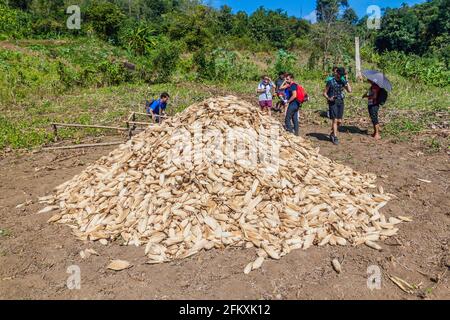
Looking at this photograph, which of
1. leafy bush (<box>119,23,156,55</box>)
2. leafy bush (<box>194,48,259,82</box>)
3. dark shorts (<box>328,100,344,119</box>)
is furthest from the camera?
leafy bush (<box>119,23,156,55</box>)

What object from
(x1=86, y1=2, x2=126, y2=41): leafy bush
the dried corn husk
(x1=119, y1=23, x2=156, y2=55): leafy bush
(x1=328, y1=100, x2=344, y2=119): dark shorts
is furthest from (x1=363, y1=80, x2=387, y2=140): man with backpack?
(x1=86, y1=2, x2=126, y2=41): leafy bush

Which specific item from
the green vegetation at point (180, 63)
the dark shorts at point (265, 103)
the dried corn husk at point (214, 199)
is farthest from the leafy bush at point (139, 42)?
the dried corn husk at point (214, 199)

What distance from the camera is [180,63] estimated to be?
1930cm

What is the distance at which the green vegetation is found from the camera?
1016 cm

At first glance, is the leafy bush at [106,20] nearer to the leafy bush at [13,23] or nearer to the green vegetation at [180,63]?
the green vegetation at [180,63]

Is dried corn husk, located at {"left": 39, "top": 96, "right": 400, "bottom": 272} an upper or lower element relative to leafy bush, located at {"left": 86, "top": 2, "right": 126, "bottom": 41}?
lower

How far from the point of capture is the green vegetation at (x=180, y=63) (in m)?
10.2

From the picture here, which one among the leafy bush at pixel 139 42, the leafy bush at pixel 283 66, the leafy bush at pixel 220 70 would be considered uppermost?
the leafy bush at pixel 139 42

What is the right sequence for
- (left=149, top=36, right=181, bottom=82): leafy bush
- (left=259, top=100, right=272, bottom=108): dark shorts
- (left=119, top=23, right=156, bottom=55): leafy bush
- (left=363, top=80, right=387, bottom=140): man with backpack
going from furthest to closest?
(left=119, top=23, right=156, bottom=55): leafy bush
(left=149, top=36, right=181, bottom=82): leafy bush
(left=259, top=100, right=272, bottom=108): dark shorts
(left=363, top=80, right=387, bottom=140): man with backpack

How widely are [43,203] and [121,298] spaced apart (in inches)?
96.8

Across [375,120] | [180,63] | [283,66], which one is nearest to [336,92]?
[375,120]

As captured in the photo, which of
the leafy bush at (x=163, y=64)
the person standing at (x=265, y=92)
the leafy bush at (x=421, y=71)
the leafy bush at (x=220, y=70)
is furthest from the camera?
the leafy bush at (x=220, y=70)

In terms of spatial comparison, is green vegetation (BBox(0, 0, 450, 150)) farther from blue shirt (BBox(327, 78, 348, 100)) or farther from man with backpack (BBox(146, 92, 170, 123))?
man with backpack (BBox(146, 92, 170, 123))
